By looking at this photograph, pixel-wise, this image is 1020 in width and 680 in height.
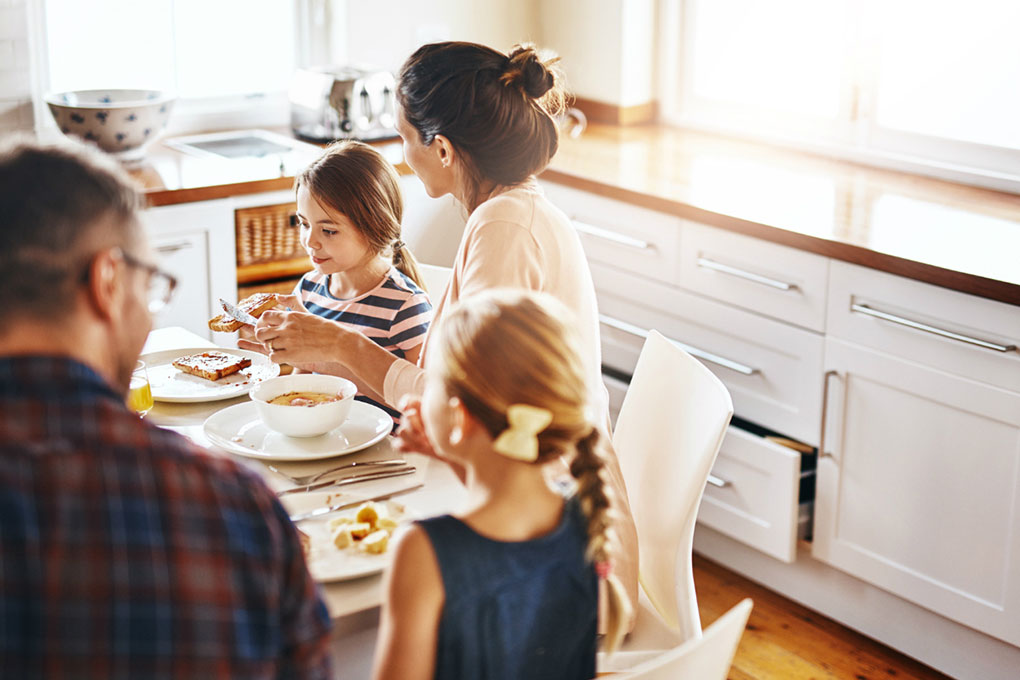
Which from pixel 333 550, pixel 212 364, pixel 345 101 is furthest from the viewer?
pixel 345 101

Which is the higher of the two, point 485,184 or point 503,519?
point 485,184

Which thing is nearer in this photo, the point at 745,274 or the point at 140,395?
the point at 140,395

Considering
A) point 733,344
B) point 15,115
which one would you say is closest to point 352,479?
point 733,344

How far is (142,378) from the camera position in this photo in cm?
165

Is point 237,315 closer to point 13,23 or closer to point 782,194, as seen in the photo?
point 782,194

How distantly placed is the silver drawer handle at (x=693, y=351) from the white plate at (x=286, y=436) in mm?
919

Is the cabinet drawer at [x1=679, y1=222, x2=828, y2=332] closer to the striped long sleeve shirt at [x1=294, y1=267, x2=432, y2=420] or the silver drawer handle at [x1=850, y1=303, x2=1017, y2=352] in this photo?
the silver drawer handle at [x1=850, y1=303, x2=1017, y2=352]

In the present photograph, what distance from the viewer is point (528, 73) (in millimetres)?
1716

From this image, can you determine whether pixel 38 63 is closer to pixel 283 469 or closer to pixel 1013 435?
pixel 283 469

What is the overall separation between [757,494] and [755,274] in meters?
0.47

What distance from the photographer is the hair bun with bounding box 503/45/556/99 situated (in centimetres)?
171

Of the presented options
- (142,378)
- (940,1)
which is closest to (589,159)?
(940,1)

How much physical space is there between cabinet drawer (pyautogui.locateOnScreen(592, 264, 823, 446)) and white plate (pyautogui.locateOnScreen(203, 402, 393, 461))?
1063 mm

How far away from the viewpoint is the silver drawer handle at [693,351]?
8.27ft
